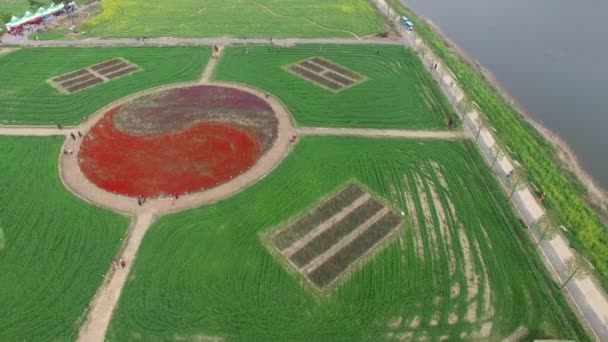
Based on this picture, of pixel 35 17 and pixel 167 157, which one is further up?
pixel 167 157

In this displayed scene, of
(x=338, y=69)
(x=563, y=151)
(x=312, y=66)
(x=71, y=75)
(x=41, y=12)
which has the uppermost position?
(x=563, y=151)

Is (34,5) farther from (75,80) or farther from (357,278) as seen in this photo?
(357,278)

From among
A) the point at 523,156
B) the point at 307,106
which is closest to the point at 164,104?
the point at 307,106

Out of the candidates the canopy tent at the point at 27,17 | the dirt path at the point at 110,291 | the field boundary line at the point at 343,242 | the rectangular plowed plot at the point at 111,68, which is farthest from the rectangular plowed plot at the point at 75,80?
the field boundary line at the point at 343,242

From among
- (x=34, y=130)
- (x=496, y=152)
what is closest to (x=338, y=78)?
(x=496, y=152)

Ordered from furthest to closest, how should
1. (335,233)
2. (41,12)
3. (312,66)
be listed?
(41,12) < (312,66) < (335,233)

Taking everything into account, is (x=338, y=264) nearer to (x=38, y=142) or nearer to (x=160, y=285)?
(x=160, y=285)

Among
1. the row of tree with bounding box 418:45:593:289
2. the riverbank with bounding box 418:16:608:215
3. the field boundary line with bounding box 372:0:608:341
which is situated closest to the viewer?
the field boundary line with bounding box 372:0:608:341

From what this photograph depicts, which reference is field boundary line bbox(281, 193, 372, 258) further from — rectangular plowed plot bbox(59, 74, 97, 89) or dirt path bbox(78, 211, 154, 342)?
rectangular plowed plot bbox(59, 74, 97, 89)

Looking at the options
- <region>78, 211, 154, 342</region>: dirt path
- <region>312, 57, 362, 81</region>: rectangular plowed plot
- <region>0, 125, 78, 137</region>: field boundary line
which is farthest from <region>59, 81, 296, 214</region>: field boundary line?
<region>312, 57, 362, 81</region>: rectangular plowed plot
